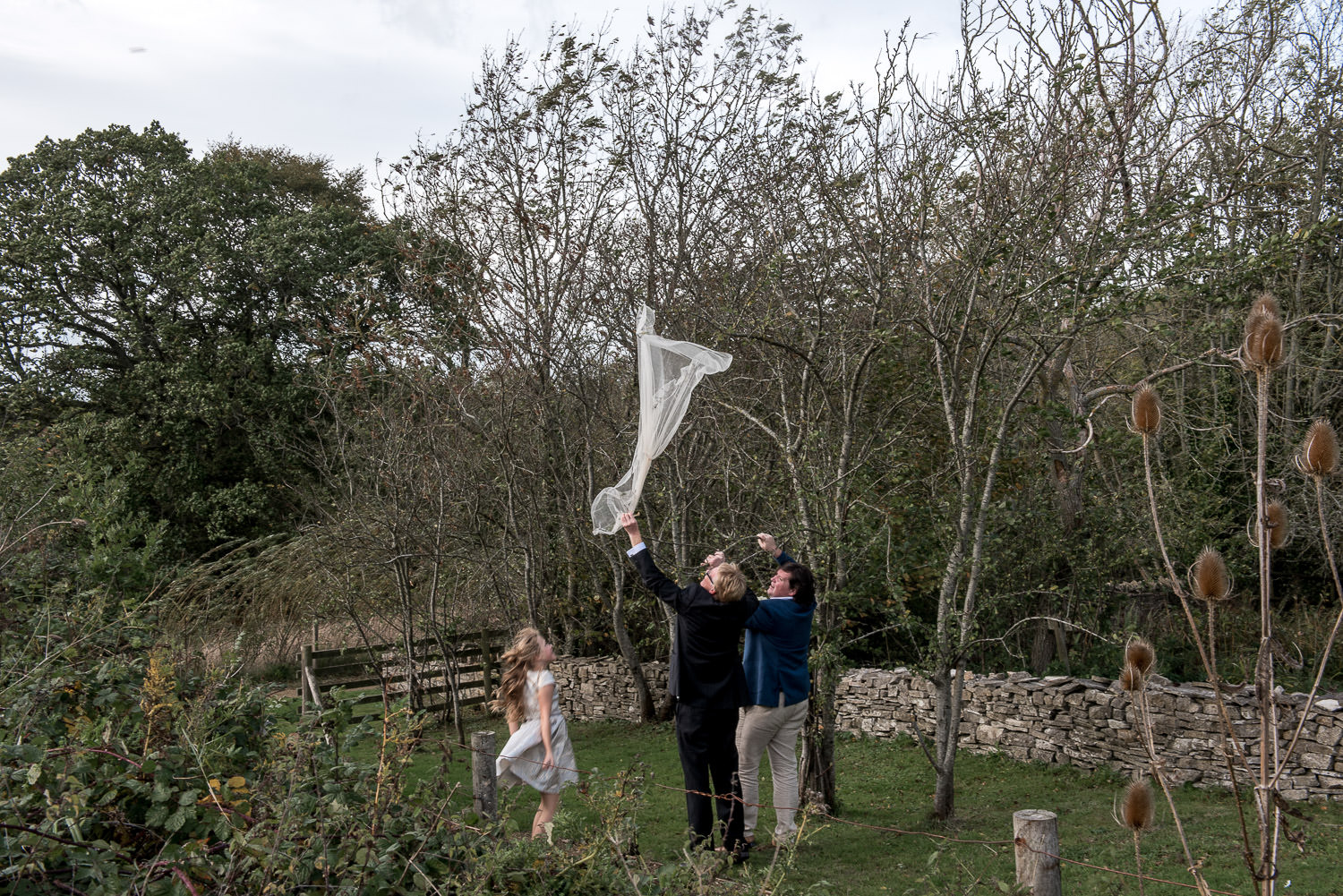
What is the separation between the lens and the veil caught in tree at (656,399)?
16.9 ft

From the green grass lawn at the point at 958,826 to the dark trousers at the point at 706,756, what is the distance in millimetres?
320

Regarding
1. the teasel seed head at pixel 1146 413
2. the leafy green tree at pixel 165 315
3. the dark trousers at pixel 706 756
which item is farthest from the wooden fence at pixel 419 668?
the teasel seed head at pixel 1146 413

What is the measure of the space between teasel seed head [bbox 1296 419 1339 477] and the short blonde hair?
371cm

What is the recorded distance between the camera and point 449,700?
493 inches

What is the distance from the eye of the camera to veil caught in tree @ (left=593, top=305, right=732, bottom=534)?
5148 mm

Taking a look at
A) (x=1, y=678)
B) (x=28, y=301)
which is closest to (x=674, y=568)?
(x=1, y=678)

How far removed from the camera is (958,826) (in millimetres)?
6707

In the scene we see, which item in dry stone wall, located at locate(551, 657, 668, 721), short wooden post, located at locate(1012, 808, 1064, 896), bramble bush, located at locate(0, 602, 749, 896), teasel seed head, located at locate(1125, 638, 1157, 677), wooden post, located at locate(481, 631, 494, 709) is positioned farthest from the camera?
wooden post, located at locate(481, 631, 494, 709)

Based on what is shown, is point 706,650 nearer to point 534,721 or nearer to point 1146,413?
point 534,721

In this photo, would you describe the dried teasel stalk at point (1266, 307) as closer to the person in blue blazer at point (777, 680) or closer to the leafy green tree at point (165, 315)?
the person in blue blazer at point (777, 680)

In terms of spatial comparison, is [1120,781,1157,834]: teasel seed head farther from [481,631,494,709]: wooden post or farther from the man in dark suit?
[481,631,494,709]: wooden post

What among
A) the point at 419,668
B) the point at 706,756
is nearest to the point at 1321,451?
the point at 706,756

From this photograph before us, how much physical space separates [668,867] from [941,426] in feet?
26.4

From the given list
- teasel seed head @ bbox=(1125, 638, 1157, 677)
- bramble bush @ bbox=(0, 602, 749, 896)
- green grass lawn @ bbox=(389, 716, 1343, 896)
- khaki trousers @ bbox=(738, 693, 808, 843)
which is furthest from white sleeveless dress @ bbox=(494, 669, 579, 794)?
teasel seed head @ bbox=(1125, 638, 1157, 677)
